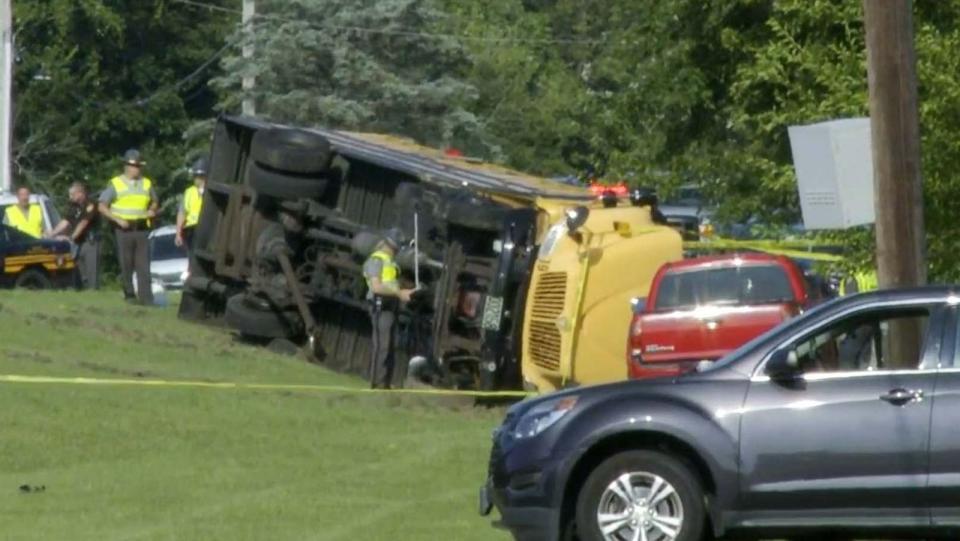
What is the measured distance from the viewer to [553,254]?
21.1 meters

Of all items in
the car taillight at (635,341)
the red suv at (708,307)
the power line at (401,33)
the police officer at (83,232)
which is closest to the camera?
the red suv at (708,307)

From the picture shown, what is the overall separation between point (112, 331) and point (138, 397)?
4.68 meters

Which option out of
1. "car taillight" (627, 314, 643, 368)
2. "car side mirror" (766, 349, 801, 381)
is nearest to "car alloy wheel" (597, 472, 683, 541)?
"car side mirror" (766, 349, 801, 381)

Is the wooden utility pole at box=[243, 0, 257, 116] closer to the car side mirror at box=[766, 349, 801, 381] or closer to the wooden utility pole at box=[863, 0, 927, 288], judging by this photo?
the wooden utility pole at box=[863, 0, 927, 288]

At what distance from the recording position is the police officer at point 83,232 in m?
30.6

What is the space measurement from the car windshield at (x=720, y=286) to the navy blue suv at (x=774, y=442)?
8.74 meters

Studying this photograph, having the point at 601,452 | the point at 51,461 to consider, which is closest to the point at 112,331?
the point at 51,461

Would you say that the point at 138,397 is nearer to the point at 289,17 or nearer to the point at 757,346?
the point at 757,346

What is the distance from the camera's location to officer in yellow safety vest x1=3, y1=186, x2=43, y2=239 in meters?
33.1

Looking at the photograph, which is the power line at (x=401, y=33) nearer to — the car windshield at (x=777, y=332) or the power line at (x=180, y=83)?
the power line at (x=180, y=83)

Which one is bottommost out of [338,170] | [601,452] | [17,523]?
[17,523]

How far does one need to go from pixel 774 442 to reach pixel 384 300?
1070 cm

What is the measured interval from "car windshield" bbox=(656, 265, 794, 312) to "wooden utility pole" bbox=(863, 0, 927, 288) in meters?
7.44

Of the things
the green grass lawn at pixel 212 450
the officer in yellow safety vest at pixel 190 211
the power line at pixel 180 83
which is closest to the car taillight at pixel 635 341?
the green grass lawn at pixel 212 450
